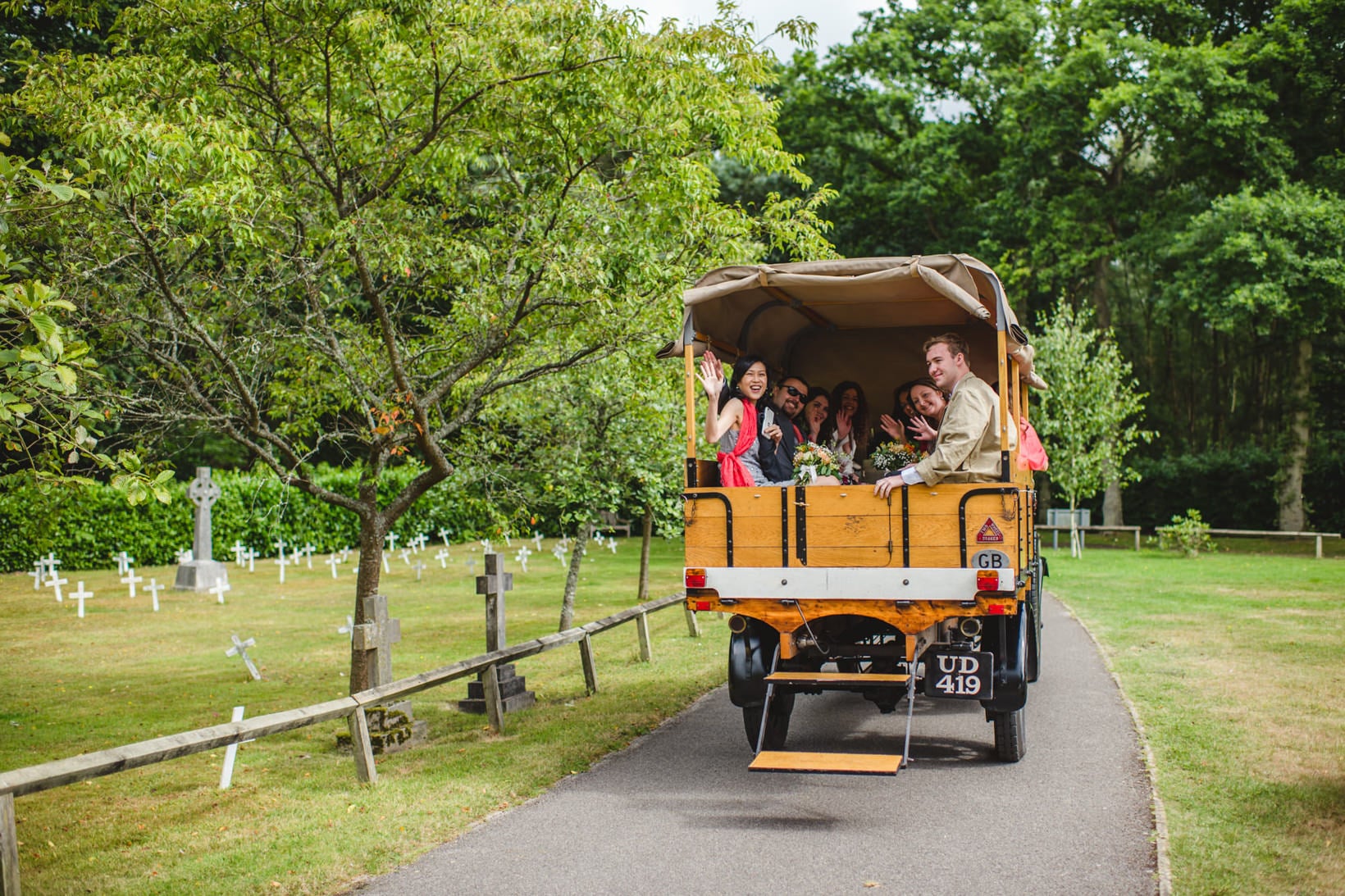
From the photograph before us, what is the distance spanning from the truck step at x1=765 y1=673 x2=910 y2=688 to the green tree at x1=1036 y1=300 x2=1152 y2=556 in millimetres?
23162

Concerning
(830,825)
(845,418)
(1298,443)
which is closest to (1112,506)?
(1298,443)

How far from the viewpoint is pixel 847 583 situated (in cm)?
704

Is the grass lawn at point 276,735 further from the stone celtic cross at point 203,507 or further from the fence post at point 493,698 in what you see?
the stone celtic cross at point 203,507

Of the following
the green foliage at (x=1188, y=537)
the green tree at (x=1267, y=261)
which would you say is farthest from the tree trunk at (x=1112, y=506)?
the green tree at (x=1267, y=261)

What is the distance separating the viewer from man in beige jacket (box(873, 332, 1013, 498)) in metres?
6.96

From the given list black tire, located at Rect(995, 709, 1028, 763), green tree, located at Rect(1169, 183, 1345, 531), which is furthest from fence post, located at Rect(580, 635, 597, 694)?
green tree, located at Rect(1169, 183, 1345, 531)

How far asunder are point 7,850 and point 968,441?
5.38 metres

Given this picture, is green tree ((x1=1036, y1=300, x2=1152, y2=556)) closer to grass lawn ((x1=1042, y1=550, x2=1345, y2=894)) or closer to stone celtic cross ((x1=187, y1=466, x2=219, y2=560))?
grass lawn ((x1=1042, y1=550, x2=1345, y2=894))

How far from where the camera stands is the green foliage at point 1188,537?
2812 cm

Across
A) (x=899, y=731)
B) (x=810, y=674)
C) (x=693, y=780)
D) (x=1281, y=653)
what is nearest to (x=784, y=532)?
(x=810, y=674)

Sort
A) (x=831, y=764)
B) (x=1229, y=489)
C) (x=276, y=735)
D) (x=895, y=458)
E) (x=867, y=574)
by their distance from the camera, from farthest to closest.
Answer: (x=1229, y=489) → (x=276, y=735) → (x=895, y=458) → (x=867, y=574) → (x=831, y=764)

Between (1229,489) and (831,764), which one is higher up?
(1229,489)

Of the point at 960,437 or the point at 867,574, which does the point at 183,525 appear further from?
the point at 960,437

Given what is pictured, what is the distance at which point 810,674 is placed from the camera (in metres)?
7.14
